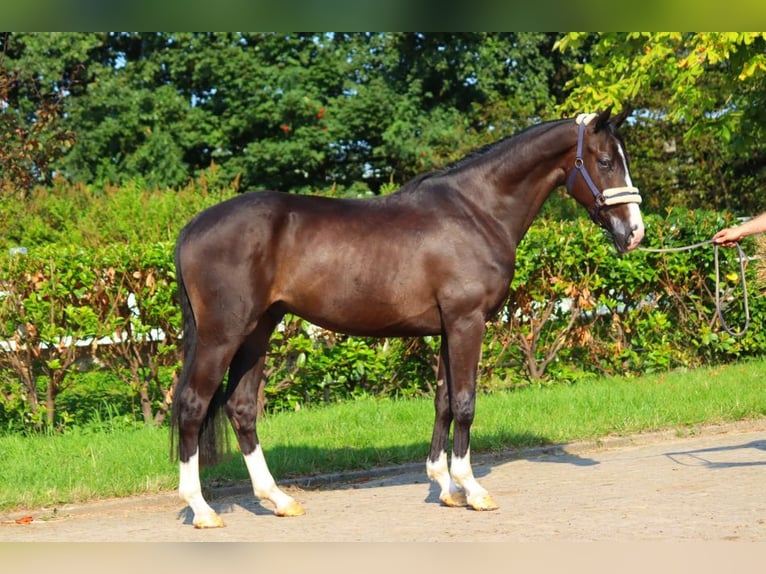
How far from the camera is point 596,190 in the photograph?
638 centimetres

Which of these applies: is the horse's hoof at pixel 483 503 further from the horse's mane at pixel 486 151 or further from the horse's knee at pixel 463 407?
the horse's mane at pixel 486 151

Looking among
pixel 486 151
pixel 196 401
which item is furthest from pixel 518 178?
pixel 196 401

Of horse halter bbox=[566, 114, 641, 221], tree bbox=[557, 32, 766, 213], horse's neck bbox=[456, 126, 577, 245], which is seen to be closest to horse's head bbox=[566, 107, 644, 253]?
horse halter bbox=[566, 114, 641, 221]

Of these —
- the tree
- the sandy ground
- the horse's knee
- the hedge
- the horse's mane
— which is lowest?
the sandy ground

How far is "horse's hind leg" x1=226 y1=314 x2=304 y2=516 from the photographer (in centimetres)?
630

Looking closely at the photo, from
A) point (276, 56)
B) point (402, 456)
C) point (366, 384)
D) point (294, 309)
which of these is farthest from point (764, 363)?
point (276, 56)

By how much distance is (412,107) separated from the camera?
24.6m

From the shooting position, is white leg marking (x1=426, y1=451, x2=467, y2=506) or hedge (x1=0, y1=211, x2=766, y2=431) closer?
white leg marking (x1=426, y1=451, x2=467, y2=506)

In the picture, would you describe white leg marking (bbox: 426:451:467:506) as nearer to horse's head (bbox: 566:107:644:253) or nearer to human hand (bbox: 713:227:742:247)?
horse's head (bbox: 566:107:644:253)

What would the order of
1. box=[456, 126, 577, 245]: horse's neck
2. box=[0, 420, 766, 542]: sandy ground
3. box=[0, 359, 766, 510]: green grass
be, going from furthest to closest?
box=[0, 359, 766, 510]: green grass → box=[456, 126, 577, 245]: horse's neck → box=[0, 420, 766, 542]: sandy ground

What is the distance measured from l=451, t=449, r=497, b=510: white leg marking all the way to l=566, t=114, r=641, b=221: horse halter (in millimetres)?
1864

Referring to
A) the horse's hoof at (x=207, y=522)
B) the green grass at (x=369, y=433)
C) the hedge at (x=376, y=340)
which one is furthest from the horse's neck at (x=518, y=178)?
the hedge at (x=376, y=340)

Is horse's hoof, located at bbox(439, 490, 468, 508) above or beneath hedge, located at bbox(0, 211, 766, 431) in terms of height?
beneath
